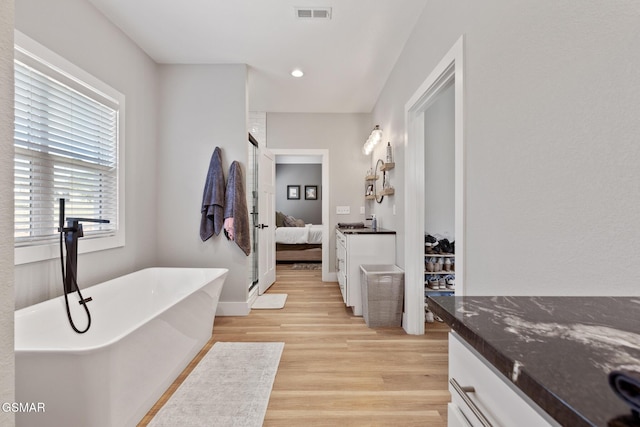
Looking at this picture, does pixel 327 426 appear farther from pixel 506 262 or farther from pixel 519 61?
pixel 519 61

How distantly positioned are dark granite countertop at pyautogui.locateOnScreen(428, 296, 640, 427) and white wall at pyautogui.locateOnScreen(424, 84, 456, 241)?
262 centimetres

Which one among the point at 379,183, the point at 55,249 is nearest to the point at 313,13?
the point at 379,183

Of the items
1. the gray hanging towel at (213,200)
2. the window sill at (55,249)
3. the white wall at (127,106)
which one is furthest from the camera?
the gray hanging towel at (213,200)

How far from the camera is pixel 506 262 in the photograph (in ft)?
4.03

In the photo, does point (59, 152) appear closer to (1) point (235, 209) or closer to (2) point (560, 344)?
(1) point (235, 209)

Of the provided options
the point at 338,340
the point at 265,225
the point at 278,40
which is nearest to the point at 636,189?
the point at 338,340

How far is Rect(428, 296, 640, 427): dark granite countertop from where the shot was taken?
13.2 inches

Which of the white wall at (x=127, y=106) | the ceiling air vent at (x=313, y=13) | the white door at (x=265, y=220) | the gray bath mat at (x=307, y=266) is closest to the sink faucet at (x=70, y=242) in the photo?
the white wall at (x=127, y=106)

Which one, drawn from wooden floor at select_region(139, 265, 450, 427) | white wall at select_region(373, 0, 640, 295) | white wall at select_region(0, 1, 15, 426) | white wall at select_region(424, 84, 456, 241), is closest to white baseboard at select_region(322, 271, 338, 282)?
wooden floor at select_region(139, 265, 450, 427)

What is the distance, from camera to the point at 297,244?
603cm

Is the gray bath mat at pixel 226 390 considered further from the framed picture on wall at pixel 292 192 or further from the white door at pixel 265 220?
the framed picture on wall at pixel 292 192

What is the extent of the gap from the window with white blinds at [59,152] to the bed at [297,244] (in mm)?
3698

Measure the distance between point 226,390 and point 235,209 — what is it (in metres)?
1.70

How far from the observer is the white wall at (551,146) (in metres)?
0.75
